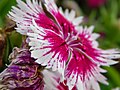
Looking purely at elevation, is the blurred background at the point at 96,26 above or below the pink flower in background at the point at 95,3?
below

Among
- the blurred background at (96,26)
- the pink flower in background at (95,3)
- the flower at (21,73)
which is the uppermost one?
the pink flower in background at (95,3)

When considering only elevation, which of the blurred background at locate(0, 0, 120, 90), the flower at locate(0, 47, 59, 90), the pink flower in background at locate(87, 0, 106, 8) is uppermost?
the pink flower in background at locate(87, 0, 106, 8)

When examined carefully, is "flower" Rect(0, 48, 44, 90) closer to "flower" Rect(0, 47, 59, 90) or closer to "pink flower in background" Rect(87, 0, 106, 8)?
"flower" Rect(0, 47, 59, 90)

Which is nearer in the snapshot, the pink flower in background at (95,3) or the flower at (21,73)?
the flower at (21,73)

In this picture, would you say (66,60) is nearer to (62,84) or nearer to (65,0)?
(62,84)

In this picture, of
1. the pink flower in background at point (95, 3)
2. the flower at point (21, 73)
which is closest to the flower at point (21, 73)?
the flower at point (21, 73)

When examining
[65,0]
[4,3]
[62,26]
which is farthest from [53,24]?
[65,0]

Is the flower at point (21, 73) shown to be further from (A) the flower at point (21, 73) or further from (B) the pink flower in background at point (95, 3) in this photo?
(B) the pink flower in background at point (95, 3)

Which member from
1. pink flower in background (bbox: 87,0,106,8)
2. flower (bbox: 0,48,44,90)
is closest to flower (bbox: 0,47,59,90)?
flower (bbox: 0,48,44,90)
